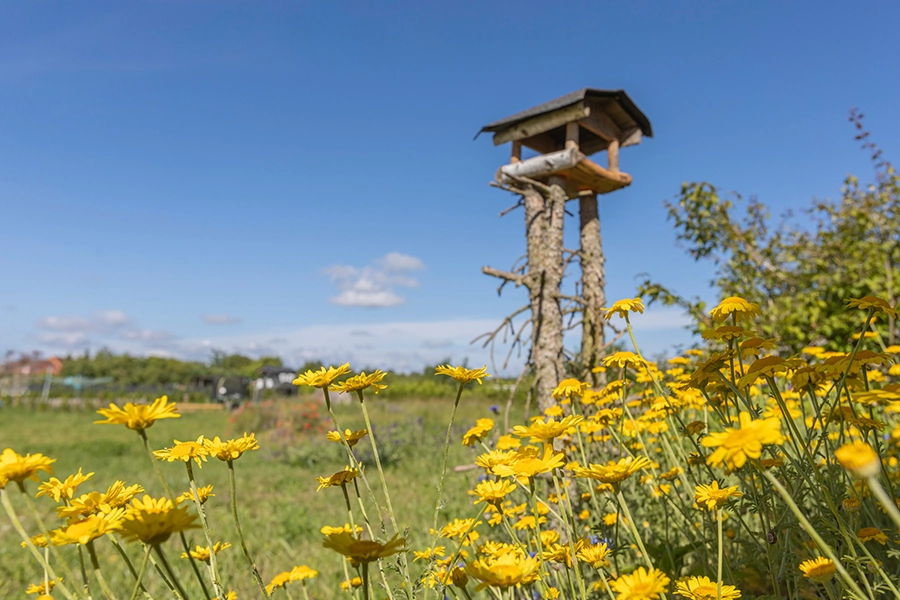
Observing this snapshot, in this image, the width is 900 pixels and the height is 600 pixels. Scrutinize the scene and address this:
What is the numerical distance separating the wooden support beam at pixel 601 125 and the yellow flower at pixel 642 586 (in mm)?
3573

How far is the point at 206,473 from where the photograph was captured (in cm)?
704

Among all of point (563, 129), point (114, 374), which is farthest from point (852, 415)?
point (114, 374)

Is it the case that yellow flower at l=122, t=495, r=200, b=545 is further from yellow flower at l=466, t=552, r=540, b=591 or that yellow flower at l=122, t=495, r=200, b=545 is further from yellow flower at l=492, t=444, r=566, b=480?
yellow flower at l=492, t=444, r=566, b=480

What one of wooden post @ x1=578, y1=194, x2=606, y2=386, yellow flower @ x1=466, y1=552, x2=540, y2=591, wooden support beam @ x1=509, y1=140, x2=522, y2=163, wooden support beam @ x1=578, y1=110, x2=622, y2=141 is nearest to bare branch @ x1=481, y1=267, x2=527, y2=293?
wooden post @ x1=578, y1=194, x2=606, y2=386

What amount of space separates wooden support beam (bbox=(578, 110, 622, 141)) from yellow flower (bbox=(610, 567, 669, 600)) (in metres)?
3.57

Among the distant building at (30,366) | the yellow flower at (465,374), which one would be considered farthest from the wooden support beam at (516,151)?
the distant building at (30,366)

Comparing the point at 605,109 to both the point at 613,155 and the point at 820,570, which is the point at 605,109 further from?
the point at 820,570

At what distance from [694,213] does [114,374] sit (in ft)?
146

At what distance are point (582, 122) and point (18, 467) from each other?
13.3ft

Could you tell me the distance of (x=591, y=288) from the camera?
4293 mm

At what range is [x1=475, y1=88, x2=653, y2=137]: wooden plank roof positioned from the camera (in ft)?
13.2

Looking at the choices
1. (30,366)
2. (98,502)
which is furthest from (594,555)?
(30,366)

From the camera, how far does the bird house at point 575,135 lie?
4.00 m

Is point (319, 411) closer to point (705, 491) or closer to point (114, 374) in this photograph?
point (705, 491)
